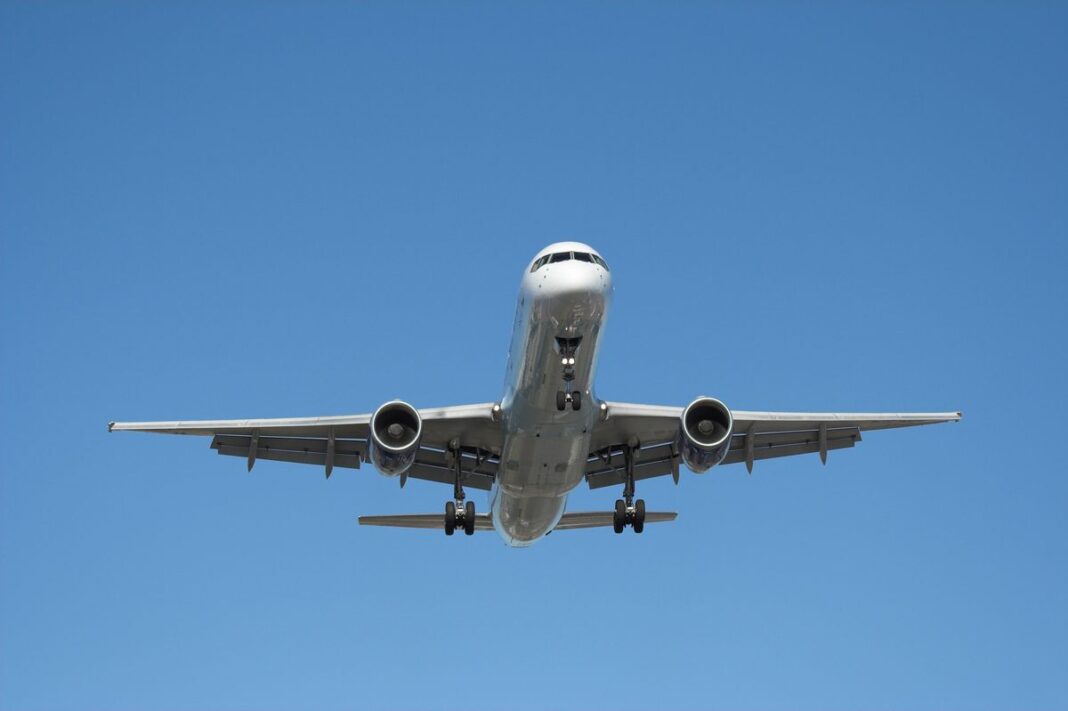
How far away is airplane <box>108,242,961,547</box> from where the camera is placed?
30.1 metres

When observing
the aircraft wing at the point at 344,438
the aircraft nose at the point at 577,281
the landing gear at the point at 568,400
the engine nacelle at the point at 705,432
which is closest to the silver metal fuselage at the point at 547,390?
the aircraft nose at the point at 577,281

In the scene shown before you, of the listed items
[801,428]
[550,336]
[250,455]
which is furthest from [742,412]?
[250,455]

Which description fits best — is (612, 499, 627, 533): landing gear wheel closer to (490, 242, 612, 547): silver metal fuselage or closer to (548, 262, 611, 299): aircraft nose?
(490, 242, 612, 547): silver metal fuselage

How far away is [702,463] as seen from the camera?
32.4m

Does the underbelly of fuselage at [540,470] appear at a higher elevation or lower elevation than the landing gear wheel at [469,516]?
higher

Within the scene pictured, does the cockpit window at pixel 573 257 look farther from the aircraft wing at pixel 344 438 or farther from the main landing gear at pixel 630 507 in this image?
the main landing gear at pixel 630 507

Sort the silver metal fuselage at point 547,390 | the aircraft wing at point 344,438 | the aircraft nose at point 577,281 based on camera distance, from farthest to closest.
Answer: the aircraft wing at point 344,438, the silver metal fuselage at point 547,390, the aircraft nose at point 577,281

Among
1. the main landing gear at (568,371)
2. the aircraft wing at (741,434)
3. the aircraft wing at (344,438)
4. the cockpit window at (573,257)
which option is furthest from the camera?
the aircraft wing at (741,434)

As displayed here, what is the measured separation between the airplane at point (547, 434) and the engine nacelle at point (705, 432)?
2 centimetres

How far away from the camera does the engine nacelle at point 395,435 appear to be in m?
31.7

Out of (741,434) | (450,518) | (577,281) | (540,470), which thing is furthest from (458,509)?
(577,281)

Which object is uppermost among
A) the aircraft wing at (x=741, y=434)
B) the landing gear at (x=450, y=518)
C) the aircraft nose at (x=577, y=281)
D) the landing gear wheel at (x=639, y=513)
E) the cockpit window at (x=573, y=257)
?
the cockpit window at (x=573, y=257)

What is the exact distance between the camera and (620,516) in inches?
1401

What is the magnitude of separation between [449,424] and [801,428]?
384 inches
